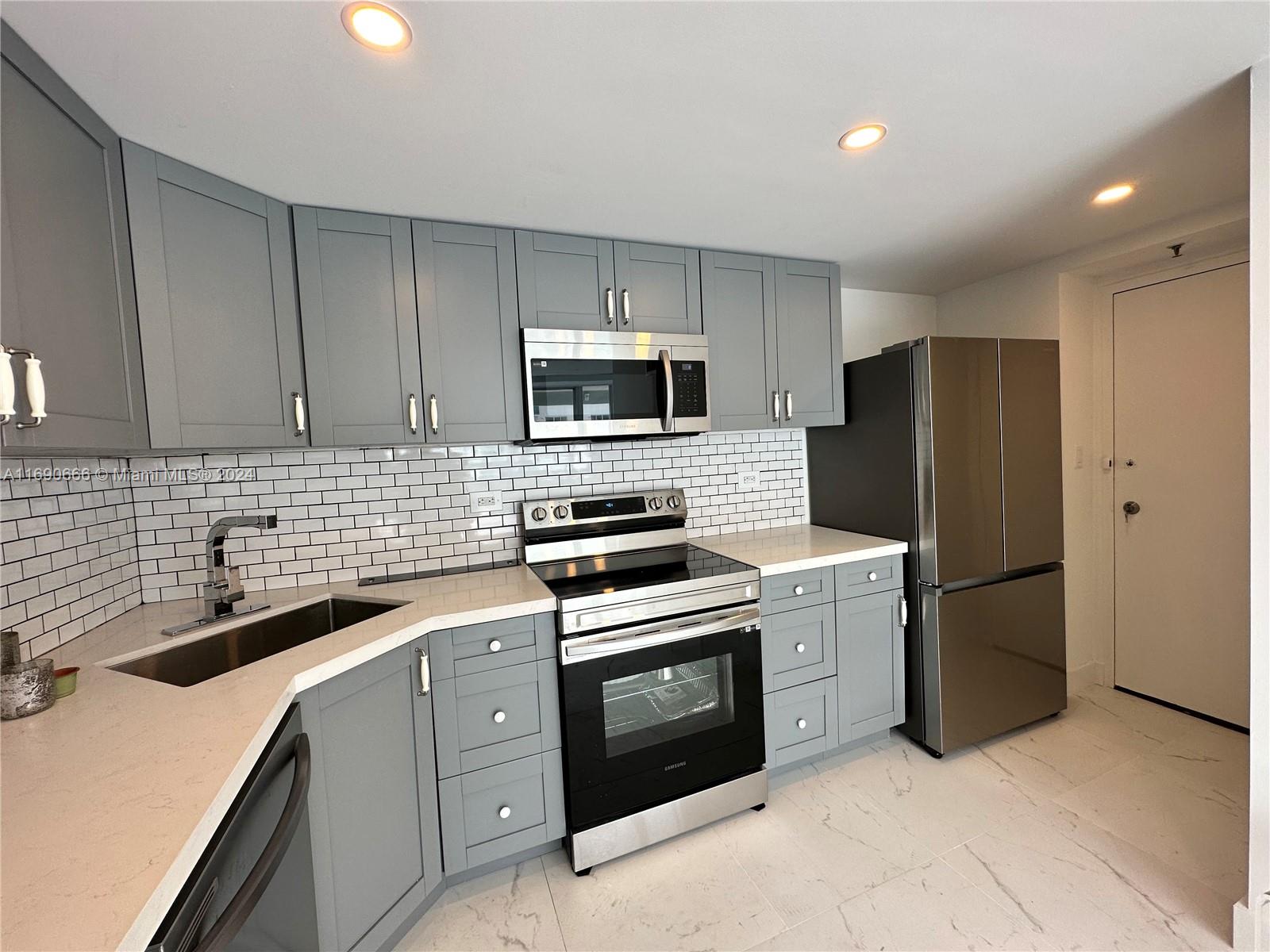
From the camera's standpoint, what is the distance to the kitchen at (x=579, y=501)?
3.59 feet

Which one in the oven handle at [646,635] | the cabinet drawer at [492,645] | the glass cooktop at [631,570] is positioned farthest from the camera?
the glass cooktop at [631,570]

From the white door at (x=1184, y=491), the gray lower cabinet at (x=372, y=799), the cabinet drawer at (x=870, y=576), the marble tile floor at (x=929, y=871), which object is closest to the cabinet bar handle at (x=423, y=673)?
the gray lower cabinet at (x=372, y=799)

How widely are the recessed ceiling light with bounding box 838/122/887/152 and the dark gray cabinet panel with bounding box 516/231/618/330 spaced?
0.99m

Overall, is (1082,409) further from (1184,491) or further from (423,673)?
(423,673)

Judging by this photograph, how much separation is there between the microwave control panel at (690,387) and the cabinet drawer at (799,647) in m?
0.94

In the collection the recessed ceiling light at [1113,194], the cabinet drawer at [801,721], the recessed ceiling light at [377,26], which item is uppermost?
the recessed ceiling light at [1113,194]

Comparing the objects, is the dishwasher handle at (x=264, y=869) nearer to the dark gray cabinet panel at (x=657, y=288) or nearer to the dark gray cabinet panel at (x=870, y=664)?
the dark gray cabinet panel at (x=657, y=288)

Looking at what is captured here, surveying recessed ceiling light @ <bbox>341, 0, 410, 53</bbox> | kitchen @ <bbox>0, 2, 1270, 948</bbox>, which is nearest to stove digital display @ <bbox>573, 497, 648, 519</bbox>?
kitchen @ <bbox>0, 2, 1270, 948</bbox>

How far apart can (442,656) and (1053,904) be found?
6.74ft

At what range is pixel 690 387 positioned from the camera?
2.37m

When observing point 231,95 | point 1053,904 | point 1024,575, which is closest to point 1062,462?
point 1024,575

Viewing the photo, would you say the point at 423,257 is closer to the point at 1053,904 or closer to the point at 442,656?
the point at 442,656

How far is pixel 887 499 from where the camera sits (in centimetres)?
257

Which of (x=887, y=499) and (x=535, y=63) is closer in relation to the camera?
(x=535, y=63)
